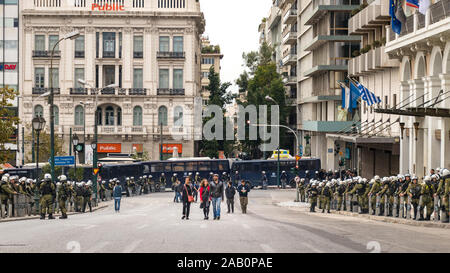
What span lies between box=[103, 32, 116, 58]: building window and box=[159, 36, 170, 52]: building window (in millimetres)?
4801

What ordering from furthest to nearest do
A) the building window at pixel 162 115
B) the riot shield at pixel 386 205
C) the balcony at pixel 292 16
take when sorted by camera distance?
the balcony at pixel 292 16 → the building window at pixel 162 115 → the riot shield at pixel 386 205

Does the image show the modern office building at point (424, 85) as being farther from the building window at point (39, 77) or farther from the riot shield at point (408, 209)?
the building window at point (39, 77)

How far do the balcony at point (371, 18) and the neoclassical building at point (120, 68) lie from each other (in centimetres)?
3138

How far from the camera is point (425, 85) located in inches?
1348

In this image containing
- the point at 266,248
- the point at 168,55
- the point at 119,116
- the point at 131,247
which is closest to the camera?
the point at 266,248

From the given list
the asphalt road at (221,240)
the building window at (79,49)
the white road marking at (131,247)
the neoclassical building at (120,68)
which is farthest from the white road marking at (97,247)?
the building window at (79,49)

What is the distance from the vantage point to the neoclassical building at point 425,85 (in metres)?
30.3

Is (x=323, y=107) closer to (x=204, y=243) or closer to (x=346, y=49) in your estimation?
(x=346, y=49)

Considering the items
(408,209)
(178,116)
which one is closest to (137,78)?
(178,116)

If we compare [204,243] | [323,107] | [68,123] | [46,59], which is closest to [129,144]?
[68,123]

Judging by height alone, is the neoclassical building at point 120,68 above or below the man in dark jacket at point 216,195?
above

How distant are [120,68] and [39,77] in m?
8.36

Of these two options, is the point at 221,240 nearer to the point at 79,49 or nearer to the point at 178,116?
the point at 178,116

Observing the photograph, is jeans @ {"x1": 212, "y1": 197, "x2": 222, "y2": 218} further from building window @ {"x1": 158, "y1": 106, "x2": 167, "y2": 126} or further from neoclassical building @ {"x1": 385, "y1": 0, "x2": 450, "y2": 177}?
building window @ {"x1": 158, "y1": 106, "x2": 167, "y2": 126}
